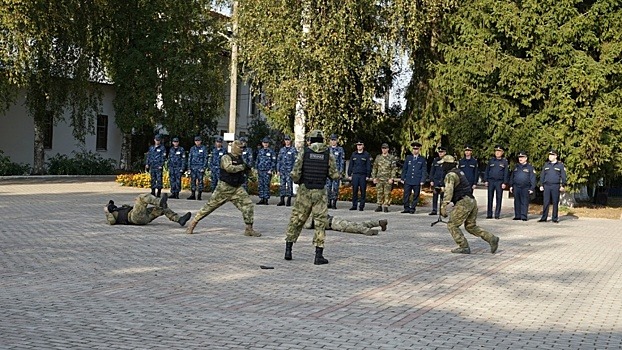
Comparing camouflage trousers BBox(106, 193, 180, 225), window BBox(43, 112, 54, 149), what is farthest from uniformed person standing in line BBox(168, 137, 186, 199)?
window BBox(43, 112, 54, 149)

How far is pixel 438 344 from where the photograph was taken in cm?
761

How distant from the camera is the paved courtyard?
303 inches

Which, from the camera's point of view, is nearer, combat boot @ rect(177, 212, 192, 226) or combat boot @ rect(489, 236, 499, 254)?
combat boot @ rect(489, 236, 499, 254)

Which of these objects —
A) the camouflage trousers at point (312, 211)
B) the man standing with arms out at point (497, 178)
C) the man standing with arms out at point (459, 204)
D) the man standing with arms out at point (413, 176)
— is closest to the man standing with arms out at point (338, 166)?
the man standing with arms out at point (413, 176)

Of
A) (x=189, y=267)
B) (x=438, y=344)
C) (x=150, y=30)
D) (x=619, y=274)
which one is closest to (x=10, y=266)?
(x=189, y=267)

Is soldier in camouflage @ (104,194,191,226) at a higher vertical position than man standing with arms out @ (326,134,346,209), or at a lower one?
lower

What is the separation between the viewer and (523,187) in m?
23.2

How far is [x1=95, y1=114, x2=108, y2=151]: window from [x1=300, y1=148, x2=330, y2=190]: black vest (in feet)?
109

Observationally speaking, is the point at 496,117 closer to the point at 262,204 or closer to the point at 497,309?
the point at 262,204

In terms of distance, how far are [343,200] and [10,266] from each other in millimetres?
16748

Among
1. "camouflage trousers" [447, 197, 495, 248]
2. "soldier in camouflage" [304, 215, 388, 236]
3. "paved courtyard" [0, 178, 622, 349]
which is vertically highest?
"camouflage trousers" [447, 197, 495, 248]

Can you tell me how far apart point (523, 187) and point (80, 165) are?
21.8 metres

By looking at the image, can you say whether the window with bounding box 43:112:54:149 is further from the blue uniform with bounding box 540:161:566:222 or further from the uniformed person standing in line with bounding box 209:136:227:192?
the blue uniform with bounding box 540:161:566:222

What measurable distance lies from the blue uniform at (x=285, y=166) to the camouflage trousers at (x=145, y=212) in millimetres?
7654
